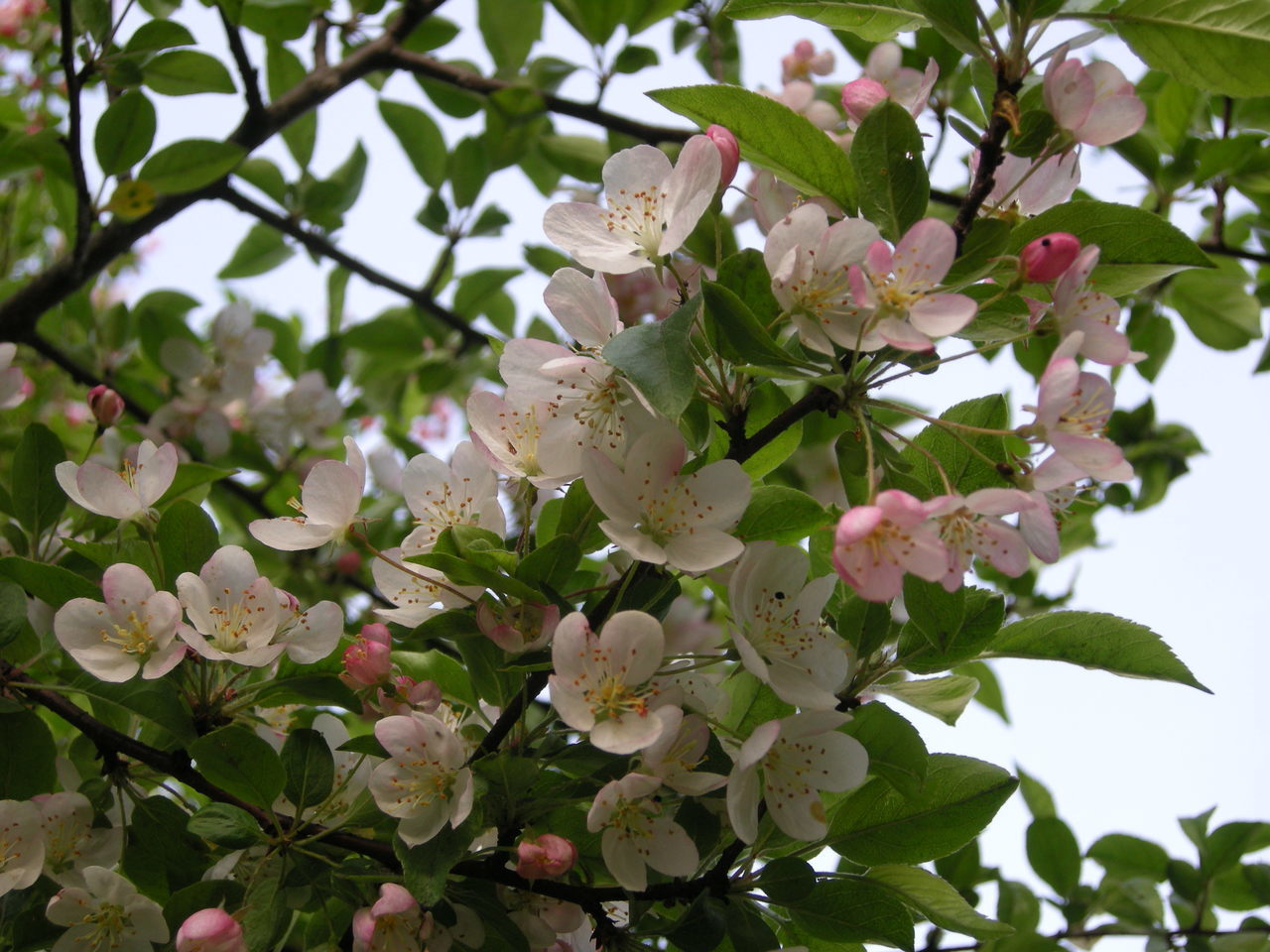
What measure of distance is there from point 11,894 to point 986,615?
0.99m

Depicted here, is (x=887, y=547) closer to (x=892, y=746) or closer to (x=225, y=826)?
(x=892, y=746)

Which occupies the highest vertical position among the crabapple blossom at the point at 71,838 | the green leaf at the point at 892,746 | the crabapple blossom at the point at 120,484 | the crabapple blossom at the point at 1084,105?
the crabapple blossom at the point at 1084,105

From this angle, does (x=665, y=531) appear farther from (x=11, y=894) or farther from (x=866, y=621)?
(x=11, y=894)

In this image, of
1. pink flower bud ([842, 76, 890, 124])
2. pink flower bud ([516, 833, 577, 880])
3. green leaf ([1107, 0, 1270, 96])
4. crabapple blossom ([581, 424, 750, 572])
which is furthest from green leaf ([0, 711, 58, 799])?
green leaf ([1107, 0, 1270, 96])

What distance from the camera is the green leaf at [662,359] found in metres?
0.80

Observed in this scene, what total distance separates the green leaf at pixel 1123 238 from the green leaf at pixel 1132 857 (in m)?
1.25

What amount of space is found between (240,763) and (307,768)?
7 centimetres

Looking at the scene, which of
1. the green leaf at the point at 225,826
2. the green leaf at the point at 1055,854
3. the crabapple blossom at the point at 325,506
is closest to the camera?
the green leaf at the point at 225,826

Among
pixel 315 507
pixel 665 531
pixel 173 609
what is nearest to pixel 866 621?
pixel 665 531

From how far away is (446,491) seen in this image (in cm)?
109

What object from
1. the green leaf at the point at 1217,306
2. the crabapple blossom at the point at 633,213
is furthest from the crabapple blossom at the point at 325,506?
the green leaf at the point at 1217,306

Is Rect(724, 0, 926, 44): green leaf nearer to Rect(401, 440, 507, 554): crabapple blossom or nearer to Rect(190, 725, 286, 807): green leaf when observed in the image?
Rect(401, 440, 507, 554): crabapple blossom

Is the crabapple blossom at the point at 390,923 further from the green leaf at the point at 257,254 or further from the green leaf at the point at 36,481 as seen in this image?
the green leaf at the point at 257,254

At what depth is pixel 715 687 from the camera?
1.04 m
